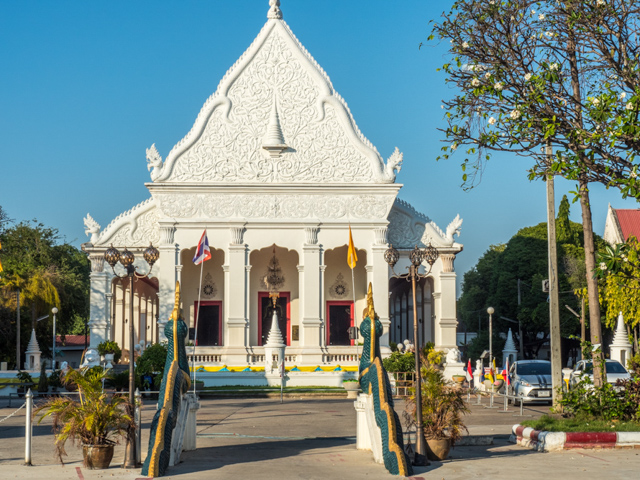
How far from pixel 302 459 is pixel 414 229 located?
27.2 metres

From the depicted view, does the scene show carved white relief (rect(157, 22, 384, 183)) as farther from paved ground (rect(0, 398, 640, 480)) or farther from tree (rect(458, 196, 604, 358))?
paved ground (rect(0, 398, 640, 480))

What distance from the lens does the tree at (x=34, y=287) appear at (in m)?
42.8

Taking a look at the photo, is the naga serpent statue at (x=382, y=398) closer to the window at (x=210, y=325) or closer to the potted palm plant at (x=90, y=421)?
the potted palm plant at (x=90, y=421)

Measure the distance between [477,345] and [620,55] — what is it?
151ft

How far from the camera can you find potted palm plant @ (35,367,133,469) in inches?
494

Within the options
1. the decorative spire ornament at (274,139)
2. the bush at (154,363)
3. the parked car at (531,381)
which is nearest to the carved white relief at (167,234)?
the decorative spire ornament at (274,139)

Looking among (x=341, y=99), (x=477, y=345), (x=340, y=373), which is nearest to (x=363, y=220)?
(x=341, y=99)

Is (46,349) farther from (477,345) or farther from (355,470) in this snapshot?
(355,470)

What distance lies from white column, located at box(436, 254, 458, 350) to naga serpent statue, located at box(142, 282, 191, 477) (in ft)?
86.2

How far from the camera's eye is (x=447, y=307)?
128 ft

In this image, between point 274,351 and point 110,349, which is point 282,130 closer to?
point 274,351

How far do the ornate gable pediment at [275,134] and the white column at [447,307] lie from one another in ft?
16.1

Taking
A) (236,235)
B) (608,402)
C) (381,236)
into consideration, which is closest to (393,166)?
(381,236)

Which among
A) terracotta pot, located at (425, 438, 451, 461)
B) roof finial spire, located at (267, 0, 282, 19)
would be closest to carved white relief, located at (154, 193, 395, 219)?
roof finial spire, located at (267, 0, 282, 19)
